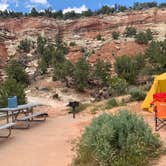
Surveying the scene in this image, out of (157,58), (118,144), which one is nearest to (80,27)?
(157,58)

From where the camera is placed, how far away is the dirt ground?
20.3 ft

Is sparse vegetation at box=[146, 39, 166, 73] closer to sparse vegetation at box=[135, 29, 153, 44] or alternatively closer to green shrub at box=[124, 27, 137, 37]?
sparse vegetation at box=[135, 29, 153, 44]

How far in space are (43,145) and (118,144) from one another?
2246 mm

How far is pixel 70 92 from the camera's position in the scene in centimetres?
2894

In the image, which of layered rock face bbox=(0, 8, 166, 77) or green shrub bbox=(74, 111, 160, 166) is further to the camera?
layered rock face bbox=(0, 8, 166, 77)

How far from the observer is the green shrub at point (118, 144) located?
518 cm

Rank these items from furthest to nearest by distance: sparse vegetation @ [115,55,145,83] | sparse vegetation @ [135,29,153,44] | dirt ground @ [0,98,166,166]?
sparse vegetation @ [135,29,153,44], sparse vegetation @ [115,55,145,83], dirt ground @ [0,98,166,166]

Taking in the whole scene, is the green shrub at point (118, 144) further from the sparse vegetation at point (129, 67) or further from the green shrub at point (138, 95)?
the sparse vegetation at point (129, 67)

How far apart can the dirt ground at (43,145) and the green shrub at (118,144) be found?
276 mm

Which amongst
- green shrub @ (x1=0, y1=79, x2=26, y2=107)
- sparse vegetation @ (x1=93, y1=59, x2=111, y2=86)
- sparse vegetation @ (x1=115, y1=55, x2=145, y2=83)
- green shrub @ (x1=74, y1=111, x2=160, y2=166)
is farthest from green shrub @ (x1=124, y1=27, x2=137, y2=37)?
green shrub @ (x1=74, y1=111, x2=160, y2=166)

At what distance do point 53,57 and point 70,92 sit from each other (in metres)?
7.92

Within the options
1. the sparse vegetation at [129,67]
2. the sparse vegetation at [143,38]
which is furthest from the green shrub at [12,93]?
the sparse vegetation at [143,38]

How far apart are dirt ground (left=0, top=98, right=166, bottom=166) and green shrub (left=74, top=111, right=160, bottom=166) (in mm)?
276

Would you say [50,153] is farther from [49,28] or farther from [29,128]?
[49,28]
